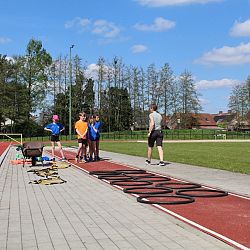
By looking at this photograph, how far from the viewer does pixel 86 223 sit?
6223mm

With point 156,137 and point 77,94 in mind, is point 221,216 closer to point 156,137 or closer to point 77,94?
point 156,137

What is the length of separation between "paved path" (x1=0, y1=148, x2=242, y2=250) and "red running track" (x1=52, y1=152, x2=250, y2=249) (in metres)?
0.20

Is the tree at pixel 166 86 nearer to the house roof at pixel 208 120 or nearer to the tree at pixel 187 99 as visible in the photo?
the tree at pixel 187 99

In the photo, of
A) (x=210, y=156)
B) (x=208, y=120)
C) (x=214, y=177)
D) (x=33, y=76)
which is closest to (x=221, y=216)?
(x=214, y=177)

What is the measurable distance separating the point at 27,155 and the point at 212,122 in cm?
14256

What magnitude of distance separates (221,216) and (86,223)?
2.11 metres

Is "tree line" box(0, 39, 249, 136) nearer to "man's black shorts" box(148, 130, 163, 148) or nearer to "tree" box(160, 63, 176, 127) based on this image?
"tree" box(160, 63, 176, 127)

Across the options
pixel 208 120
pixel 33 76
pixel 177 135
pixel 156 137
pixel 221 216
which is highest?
pixel 33 76

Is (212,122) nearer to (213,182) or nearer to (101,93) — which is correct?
(101,93)

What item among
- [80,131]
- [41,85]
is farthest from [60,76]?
[80,131]

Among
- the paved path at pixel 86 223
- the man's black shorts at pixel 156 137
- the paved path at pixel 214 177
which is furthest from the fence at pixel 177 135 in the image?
the paved path at pixel 86 223

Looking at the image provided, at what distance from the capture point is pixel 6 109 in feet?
217

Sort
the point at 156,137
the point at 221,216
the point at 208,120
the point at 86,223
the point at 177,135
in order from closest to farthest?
the point at 86,223, the point at 221,216, the point at 156,137, the point at 177,135, the point at 208,120

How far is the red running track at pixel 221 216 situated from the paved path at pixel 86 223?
202mm
